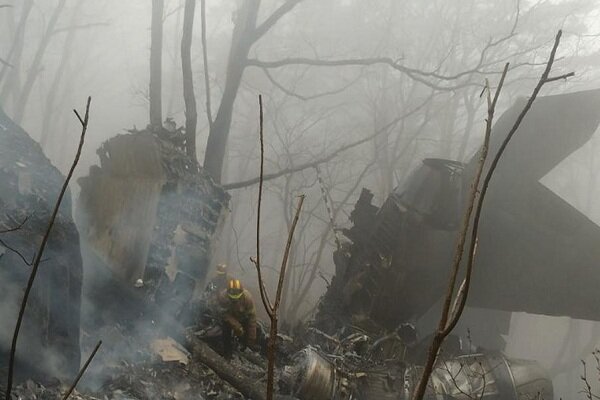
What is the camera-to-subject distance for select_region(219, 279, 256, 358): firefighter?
6.75 metres

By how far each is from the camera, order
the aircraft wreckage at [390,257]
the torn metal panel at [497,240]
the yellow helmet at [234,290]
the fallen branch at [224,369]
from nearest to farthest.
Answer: the fallen branch at [224,369], the aircraft wreckage at [390,257], the yellow helmet at [234,290], the torn metal panel at [497,240]

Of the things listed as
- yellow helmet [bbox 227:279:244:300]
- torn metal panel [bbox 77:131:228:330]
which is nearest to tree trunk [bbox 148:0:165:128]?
torn metal panel [bbox 77:131:228:330]

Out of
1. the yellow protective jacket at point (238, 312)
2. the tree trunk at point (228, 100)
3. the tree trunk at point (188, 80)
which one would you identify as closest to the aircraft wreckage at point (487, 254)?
the yellow protective jacket at point (238, 312)

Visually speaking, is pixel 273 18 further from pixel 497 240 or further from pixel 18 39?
pixel 18 39

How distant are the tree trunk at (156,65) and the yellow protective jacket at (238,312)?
3144 millimetres

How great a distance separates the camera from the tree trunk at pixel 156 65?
7520 millimetres

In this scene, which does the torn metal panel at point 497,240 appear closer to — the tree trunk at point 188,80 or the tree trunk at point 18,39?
the tree trunk at point 188,80

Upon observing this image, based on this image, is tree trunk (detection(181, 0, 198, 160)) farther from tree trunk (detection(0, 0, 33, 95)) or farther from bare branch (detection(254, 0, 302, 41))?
tree trunk (detection(0, 0, 33, 95))

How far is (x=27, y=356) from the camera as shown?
13.1 feet

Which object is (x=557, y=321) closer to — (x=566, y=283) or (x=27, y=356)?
(x=566, y=283)

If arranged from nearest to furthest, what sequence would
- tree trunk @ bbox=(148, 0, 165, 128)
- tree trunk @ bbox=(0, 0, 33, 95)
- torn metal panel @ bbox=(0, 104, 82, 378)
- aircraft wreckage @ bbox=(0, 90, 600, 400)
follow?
1. torn metal panel @ bbox=(0, 104, 82, 378)
2. aircraft wreckage @ bbox=(0, 90, 600, 400)
3. tree trunk @ bbox=(148, 0, 165, 128)
4. tree trunk @ bbox=(0, 0, 33, 95)

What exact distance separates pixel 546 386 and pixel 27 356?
321 inches

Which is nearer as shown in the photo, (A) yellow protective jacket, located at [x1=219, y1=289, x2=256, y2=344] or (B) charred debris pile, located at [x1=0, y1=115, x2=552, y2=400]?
(B) charred debris pile, located at [x1=0, y1=115, x2=552, y2=400]

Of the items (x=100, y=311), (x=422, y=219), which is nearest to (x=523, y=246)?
(x=422, y=219)
